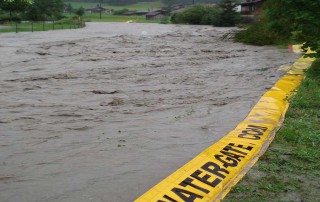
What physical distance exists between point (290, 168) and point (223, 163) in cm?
97

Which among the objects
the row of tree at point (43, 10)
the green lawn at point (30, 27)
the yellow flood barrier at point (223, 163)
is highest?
the row of tree at point (43, 10)

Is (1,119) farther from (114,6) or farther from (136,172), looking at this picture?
(114,6)

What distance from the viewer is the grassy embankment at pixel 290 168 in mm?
4562

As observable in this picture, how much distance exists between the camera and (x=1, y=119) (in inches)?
318

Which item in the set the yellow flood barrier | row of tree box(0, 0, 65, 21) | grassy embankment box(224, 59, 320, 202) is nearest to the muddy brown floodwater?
the yellow flood barrier

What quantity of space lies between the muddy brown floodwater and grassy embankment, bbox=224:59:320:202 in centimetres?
117

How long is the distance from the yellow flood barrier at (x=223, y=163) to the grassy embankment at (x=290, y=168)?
17 centimetres

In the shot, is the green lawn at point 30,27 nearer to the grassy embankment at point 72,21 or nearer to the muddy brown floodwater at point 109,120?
the grassy embankment at point 72,21

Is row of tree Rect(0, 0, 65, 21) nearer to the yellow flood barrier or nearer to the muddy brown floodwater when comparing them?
the muddy brown floodwater

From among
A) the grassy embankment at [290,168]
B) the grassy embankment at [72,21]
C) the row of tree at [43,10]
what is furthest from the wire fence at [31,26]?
the grassy embankment at [290,168]

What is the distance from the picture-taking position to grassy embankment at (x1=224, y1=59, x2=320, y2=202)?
4.56m

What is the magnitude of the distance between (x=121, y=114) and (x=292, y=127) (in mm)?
→ 3743

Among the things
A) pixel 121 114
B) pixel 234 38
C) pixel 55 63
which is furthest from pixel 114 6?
pixel 121 114

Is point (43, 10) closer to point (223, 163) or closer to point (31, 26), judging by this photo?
point (31, 26)
